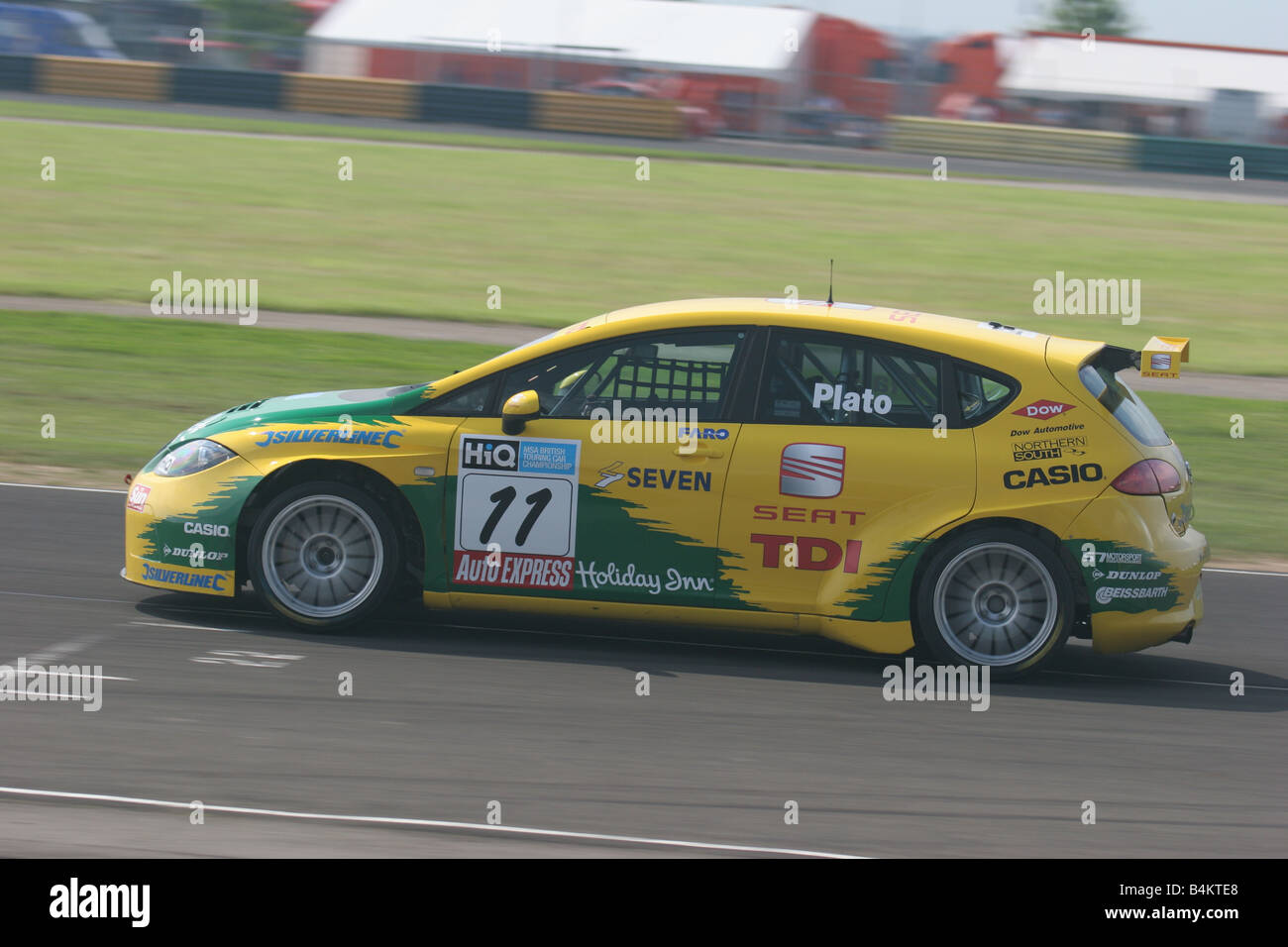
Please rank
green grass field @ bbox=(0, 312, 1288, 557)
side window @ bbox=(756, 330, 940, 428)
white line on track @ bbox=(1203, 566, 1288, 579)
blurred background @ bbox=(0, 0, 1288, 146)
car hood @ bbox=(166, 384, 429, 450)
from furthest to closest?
1. blurred background @ bbox=(0, 0, 1288, 146)
2. green grass field @ bbox=(0, 312, 1288, 557)
3. white line on track @ bbox=(1203, 566, 1288, 579)
4. car hood @ bbox=(166, 384, 429, 450)
5. side window @ bbox=(756, 330, 940, 428)

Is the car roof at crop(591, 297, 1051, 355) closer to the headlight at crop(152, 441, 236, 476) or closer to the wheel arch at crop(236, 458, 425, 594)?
the wheel arch at crop(236, 458, 425, 594)

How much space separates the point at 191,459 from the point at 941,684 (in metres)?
3.66

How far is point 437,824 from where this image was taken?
529cm

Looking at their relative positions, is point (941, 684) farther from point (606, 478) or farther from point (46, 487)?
point (46, 487)

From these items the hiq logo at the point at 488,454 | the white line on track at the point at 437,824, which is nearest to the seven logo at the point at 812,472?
the hiq logo at the point at 488,454

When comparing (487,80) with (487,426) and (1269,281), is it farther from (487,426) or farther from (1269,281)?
(487,426)

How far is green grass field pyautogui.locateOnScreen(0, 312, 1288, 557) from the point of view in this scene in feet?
37.6

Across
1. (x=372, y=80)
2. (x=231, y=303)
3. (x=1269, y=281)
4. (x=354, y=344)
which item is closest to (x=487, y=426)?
(x=354, y=344)

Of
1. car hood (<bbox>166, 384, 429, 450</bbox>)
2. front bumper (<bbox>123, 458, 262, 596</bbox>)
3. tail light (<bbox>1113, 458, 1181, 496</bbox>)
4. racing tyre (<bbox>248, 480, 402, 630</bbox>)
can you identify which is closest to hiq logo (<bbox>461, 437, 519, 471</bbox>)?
car hood (<bbox>166, 384, 429, 450</bbox>)

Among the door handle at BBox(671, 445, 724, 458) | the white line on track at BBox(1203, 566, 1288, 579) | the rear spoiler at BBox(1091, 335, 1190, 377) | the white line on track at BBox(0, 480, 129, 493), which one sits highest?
the rear spoiler at BBox(1091, 335, 1190, 377)

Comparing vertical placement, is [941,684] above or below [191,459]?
below

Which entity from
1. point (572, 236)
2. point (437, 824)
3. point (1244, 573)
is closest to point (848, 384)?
point (437, 824)

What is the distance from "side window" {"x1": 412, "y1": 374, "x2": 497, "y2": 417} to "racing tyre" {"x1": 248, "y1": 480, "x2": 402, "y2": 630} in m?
0.52
